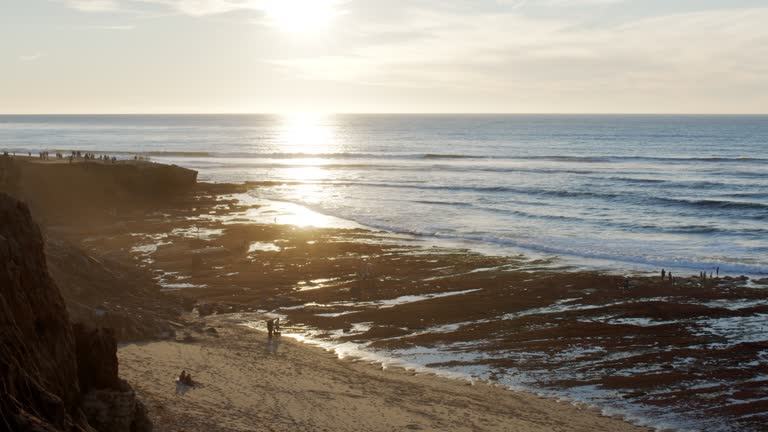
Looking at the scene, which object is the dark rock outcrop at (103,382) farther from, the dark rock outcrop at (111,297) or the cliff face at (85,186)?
the cliff face at (85,186)

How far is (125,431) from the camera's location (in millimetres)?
14828

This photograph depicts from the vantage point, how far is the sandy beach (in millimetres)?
19219

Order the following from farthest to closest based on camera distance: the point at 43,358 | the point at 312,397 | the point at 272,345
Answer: the point at 272,345 < the point at 312,397 < the point at 43,358

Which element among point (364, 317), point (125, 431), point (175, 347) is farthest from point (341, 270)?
point (125, 431)

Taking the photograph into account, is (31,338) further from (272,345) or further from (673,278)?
(673,278)

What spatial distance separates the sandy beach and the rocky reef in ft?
10.8

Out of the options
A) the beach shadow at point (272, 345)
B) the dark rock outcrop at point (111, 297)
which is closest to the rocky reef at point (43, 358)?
the dark rock outcrop at point (111, 297)

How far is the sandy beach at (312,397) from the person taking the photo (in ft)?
63.1

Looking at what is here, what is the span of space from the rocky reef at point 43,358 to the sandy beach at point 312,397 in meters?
3.30

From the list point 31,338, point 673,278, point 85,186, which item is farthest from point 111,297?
point 85,186

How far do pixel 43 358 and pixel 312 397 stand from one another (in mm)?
9329

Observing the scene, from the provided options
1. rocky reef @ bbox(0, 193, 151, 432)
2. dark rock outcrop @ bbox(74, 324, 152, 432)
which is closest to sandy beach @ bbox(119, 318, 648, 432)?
dark rock outcrop @ bbox(74, 324, 152, 432)

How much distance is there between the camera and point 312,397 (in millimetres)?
21078

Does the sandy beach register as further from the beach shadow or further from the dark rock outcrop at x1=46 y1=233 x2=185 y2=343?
the dark rock outcrop at x1=46 y1=233 x2=185 y2=343
